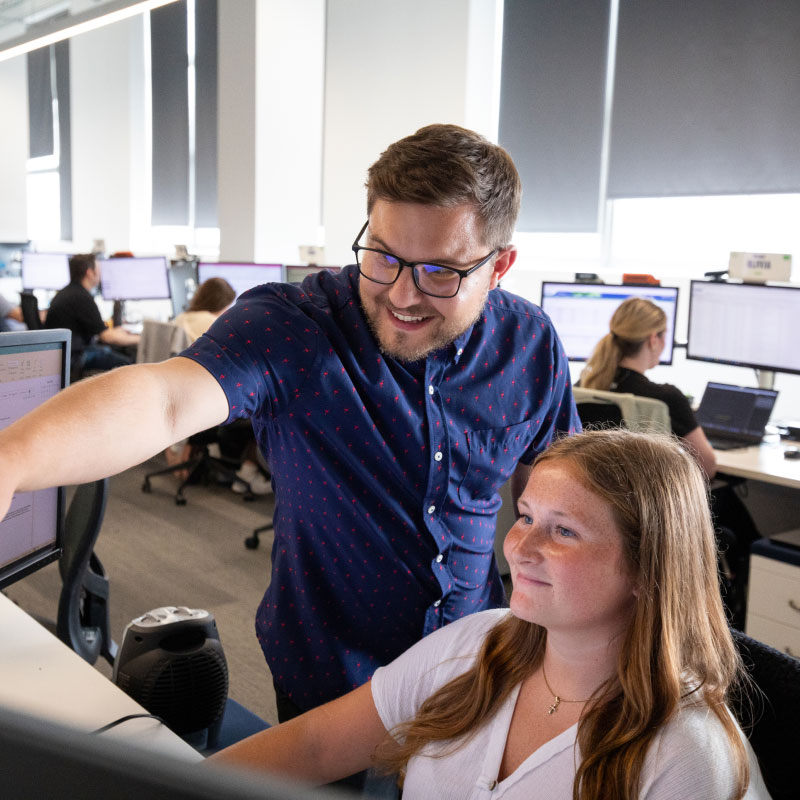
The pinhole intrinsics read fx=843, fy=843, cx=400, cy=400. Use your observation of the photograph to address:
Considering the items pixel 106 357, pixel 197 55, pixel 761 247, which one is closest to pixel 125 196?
pixel 197 55

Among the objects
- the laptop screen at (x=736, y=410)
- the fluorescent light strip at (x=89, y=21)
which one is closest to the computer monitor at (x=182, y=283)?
the fluorescent light strip at (x=89, y=21)

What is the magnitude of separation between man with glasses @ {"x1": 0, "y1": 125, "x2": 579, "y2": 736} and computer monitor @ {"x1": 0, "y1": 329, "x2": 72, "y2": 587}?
0.34m

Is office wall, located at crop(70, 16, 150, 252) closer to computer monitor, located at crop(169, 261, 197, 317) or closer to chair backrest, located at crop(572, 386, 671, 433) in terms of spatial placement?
computer monitor, located at crop(169, 261, 197, 317)

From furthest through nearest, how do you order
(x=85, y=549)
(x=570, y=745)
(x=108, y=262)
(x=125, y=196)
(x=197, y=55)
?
(x=125, y=196), (x=197, y=55), (x=108, y=262), (x=85, y=549), (x=570, y=745)

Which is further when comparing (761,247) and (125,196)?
(125,196)

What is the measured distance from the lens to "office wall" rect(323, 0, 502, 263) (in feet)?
18.8

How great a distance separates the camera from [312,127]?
6742mm

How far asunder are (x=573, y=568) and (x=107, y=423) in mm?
554

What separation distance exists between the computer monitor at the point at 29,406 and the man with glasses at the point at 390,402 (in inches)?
13.4

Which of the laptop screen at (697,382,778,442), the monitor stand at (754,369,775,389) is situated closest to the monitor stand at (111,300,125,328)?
the laptop screen at (697,382,778,442)

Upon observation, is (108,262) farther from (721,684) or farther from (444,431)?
(721,684)

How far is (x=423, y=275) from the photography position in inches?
43.8

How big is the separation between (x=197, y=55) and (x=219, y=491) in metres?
5.99

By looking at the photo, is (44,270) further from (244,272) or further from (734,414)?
(734,414)
